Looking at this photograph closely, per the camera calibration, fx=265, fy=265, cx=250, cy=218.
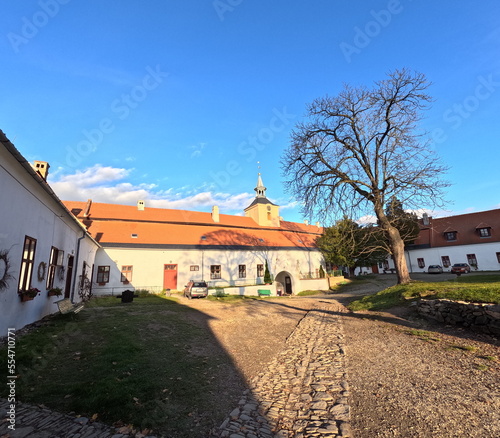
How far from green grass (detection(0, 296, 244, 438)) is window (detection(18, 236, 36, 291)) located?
1585 mm

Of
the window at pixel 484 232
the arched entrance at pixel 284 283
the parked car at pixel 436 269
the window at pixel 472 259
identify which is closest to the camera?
the window at pixel 484 232

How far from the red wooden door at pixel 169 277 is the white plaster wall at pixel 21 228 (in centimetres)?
1607

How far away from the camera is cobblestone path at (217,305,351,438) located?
3.99m

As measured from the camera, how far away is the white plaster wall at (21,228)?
7.09 m

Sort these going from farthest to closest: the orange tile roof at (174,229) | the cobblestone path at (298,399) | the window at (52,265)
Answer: the orange tile roof at (174,229)
the window at (52,265)
the cobblestone path at (298,399)

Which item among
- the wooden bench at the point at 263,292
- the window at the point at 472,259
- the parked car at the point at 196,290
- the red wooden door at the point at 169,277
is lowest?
the wooden bench at the point at 263,292

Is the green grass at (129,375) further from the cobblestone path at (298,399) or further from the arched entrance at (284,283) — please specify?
the arched entrance at (284,283)

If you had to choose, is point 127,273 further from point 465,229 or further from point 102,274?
point 465,229

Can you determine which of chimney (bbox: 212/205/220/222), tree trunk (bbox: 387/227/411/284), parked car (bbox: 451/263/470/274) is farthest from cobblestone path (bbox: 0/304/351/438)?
parked car (bbox: 451/263/470/274)

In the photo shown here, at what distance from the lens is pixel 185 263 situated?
28.8 metres

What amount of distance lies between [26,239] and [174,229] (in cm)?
2279

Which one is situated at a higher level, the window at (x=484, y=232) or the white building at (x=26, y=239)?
the window at (x=484, y=232)

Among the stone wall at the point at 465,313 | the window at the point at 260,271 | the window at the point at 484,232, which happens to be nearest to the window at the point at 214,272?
the window at the point at 260,271

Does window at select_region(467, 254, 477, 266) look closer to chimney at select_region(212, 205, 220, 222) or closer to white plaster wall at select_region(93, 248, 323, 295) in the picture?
white plaster wall at select_region(93, 248, 323, 295)
